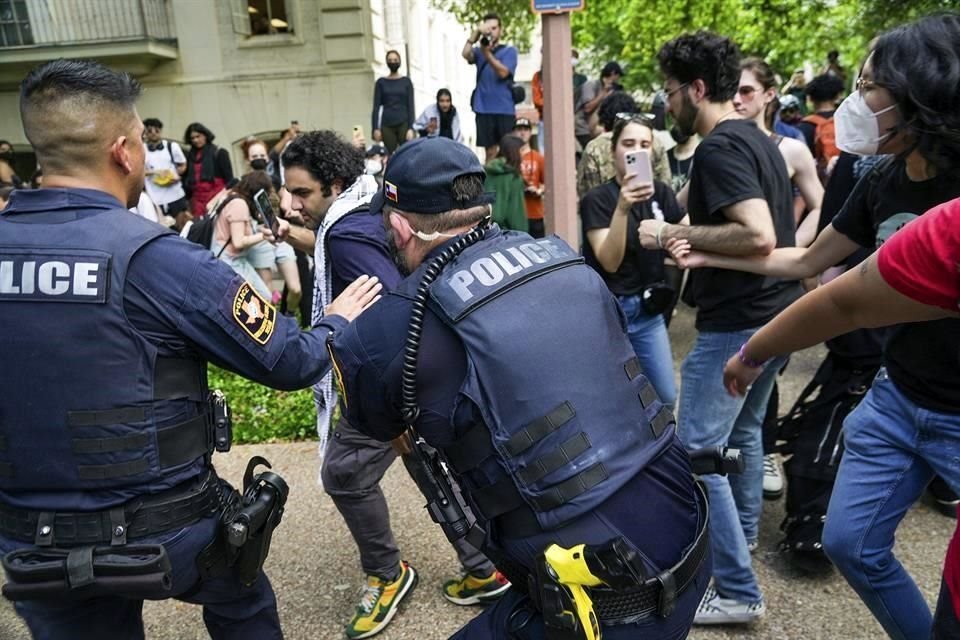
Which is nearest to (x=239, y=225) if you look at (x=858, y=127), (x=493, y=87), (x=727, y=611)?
(x=493, y=87)

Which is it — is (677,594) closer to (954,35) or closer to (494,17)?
(954,35)

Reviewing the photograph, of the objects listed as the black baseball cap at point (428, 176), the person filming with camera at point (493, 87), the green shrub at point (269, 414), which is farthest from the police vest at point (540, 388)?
the person filming with camera at point (493, 87)

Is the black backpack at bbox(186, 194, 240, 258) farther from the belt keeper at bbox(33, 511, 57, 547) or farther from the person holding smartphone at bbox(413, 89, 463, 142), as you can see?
the person holding smartphone at bbox(413, 89, 463, 142)

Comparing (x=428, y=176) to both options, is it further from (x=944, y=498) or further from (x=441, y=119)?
(x=441, y=119)

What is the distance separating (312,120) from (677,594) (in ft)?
44.8

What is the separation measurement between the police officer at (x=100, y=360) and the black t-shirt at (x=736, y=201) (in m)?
1.69

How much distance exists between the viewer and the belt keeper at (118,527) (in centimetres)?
184

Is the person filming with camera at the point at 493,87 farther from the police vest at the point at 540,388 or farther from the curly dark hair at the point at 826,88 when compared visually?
the police vest at the point at 540,388

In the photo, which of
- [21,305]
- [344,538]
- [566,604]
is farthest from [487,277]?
[344,538]

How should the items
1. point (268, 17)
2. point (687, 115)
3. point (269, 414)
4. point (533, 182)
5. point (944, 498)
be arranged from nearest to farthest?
1. point (687, 115)
2. point (944, 498)
3. point (269, 414)
4. point (533, 182)
5. point (268, 17)

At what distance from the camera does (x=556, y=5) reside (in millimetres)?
3697

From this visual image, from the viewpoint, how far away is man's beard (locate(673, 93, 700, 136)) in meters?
2.88

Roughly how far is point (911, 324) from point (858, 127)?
1.95 feet

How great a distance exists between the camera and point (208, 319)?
1877 millimetres
